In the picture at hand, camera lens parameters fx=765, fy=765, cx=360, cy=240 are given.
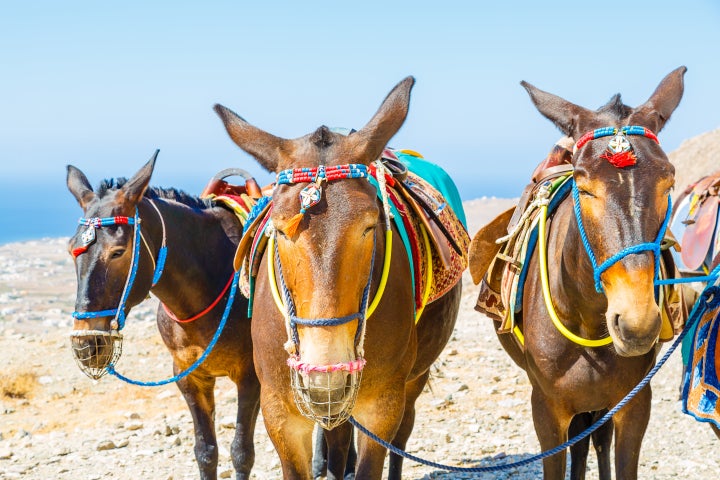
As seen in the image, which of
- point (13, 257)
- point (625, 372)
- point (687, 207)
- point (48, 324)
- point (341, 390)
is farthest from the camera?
point (13, 257)

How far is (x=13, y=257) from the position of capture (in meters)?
33.6

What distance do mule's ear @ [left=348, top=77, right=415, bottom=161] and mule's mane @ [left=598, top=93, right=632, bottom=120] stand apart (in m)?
0.88

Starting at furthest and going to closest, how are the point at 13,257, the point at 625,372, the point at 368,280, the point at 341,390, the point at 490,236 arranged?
the point at 13,257 < the point at 490,236 < the point at 625,372 < the point at 368,280 < the point at 341,390

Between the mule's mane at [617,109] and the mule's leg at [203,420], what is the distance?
309 cm

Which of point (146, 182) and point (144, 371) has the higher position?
point (146, 182)

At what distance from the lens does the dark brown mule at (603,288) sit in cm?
300

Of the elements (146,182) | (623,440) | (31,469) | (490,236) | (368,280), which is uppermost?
(146,182)

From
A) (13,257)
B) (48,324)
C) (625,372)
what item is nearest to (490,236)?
(625,372)

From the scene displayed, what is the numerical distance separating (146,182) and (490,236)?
2.08 metres

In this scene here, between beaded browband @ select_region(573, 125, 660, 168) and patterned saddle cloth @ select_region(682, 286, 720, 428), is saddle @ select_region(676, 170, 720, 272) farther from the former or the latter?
beaded browband @ select_region(573, 125, 660, 168)

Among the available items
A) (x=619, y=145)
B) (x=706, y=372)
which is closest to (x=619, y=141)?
(x=619, y=145)

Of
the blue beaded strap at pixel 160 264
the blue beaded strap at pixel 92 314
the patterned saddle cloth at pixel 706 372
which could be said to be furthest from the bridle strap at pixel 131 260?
the patterned saddle cloth at pixel 706 372

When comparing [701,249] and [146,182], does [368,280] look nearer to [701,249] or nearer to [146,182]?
[146,182]

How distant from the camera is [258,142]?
3.35m
